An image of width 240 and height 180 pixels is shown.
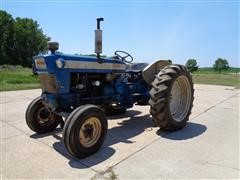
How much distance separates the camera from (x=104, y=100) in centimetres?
464

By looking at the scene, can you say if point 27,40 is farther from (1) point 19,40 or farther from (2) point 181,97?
(2) point 181,97

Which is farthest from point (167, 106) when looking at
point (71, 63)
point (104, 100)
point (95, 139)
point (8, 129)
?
point (8, 129)

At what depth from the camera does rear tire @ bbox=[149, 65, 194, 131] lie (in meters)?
4.33

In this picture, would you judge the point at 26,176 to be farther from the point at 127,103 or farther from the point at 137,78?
the point at 137,78

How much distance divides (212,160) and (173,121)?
1279 mm

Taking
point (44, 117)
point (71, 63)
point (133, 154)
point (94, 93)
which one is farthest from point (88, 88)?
point (133, 154)

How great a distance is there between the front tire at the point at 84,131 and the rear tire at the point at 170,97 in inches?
44.3

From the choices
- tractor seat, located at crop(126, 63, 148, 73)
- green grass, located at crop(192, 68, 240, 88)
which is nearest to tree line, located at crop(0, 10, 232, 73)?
green grass, located at crop(192, 68, 240, 88)

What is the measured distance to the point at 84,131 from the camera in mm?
3504

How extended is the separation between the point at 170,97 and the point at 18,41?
181ft

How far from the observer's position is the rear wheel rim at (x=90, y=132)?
137 inches

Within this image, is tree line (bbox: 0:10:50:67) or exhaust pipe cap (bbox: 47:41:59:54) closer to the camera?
Result: exhaust pipe cap (bbox: 47:41:59:54)

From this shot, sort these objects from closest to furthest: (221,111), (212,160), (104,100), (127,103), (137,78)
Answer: (212,160), (104,100), (127,103), (137,78), (221,111)

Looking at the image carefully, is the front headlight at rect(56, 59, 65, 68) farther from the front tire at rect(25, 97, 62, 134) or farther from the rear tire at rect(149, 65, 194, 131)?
the rear tire at rect(149, 65, 194, 131)
